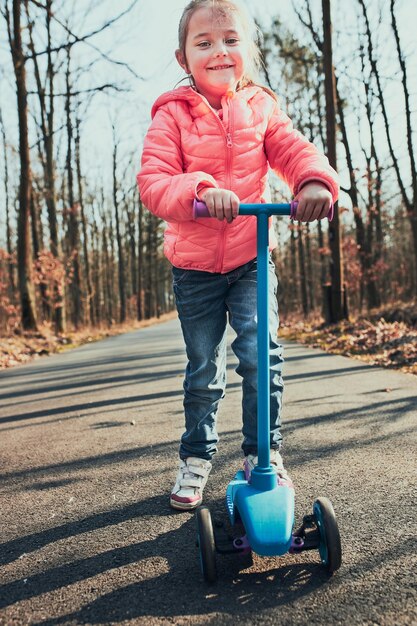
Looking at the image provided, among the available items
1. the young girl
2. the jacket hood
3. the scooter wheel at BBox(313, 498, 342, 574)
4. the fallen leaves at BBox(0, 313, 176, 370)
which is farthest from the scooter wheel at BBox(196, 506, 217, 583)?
the fallen leaves at BBox(0, 313, 176, 370)

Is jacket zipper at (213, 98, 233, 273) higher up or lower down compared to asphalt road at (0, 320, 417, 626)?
higher up

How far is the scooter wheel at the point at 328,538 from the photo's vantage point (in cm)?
174

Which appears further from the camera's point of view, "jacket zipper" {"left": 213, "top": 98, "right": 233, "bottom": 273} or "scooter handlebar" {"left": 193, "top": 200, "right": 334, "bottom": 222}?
"jacket zipper" {"left": 213, "top": 98, "right": 233, "bottom": 273}

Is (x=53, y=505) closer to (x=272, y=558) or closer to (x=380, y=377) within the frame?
(x=272, y=558)

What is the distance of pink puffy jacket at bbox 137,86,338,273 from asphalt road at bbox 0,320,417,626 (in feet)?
3.61

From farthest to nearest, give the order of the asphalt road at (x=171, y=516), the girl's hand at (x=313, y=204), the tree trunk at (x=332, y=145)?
the tree trunk at (x=332, y=145)
the girl's hand at (x=313, y=204)
the asphalt road at (x=171, y=516)

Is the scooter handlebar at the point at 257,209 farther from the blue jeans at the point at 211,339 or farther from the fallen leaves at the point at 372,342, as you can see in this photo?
the fallen leaves at the point at 372,342

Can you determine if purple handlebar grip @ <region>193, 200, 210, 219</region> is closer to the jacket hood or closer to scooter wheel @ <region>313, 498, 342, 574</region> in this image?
the jacket hood

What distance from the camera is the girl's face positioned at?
7.93ft

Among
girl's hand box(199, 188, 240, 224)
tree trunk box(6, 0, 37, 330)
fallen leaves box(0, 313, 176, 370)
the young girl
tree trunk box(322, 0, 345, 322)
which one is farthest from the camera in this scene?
tree trunk box(6, 0, 37, 330)

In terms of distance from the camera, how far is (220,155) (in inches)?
95.0

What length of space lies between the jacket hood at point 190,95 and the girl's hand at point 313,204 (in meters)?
0.68

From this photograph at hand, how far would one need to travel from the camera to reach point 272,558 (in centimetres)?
194

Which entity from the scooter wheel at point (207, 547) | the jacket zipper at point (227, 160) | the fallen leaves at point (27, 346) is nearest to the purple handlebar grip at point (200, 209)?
the jacket zipper at point (227, 160)
